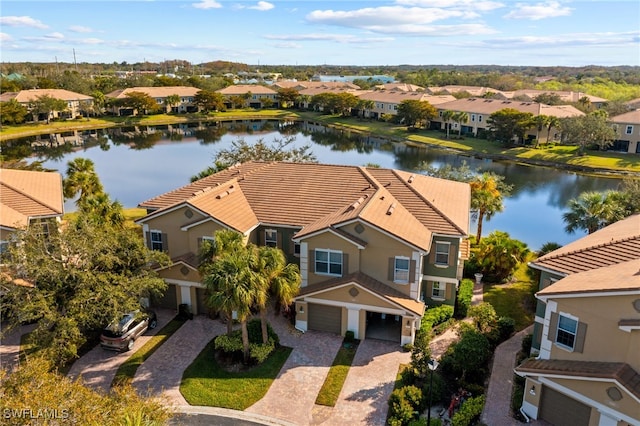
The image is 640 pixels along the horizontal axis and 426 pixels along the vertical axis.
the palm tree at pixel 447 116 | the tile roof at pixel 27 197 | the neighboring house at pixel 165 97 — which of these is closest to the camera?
the tile roof at pixel 27 197

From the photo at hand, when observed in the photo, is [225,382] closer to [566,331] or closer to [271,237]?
[271,237]

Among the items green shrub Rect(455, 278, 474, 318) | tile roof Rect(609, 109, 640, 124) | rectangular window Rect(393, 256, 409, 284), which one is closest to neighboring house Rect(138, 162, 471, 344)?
rectangular window Rect(393, 256, 409, 284)

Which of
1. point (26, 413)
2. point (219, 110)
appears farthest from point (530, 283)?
point (219, 110)

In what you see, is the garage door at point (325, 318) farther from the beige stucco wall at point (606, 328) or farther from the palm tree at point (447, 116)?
the palm tree at point (447, 116)

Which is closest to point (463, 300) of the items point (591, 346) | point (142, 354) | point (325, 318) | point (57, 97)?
point (325, 318)

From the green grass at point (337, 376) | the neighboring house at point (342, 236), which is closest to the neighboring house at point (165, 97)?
the neighboring house at point (342, 236)

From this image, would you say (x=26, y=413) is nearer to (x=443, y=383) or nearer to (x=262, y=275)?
(x=262, y=275)

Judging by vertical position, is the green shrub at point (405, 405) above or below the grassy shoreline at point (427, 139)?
below
